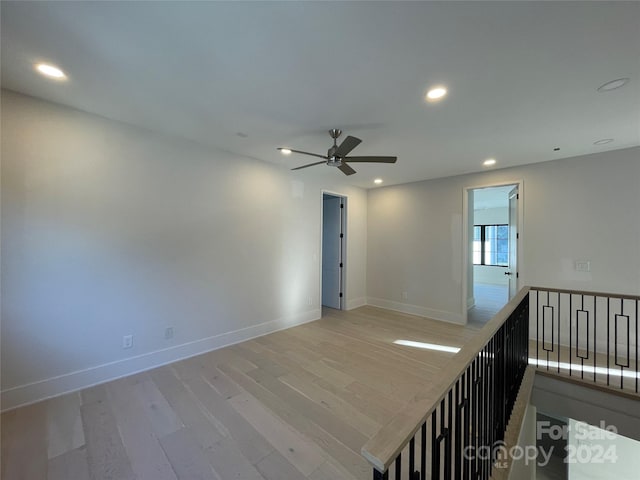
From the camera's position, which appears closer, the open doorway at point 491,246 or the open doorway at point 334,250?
the open doorway at point 334,250

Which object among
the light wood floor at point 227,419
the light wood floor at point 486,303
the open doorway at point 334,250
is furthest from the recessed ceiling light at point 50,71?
the light wood floor at point 486,303

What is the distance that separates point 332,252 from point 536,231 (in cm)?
353

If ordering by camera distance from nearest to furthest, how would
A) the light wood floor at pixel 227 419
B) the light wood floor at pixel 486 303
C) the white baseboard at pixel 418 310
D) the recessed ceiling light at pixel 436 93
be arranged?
the light wood floor at pixel 227 419
the recessed ceiling light at pixel 436 93
the white baseboard at pixel 418 310
the light wood floor at pixel 486 303

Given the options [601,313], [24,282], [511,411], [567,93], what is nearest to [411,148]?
[567,93]

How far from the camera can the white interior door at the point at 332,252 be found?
543 centimetres

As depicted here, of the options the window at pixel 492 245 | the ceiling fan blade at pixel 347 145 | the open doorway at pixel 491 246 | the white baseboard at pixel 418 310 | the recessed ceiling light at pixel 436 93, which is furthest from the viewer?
the window at pixel 492 245

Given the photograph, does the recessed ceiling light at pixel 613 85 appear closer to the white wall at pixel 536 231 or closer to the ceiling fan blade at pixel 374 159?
the ceiling fan blade at pixel 374 159

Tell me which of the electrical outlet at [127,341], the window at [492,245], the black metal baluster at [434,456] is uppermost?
the window at [492,245]

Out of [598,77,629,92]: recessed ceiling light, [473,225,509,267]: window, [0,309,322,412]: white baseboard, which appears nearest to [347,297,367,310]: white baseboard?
[0,309,322,412]: white baseboard

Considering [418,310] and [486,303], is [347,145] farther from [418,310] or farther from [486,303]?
[486,303]

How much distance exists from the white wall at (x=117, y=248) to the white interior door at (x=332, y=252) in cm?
175

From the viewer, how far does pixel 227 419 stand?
2.03m

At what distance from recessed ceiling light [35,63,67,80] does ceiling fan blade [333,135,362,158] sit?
2288 mm

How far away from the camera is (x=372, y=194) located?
18.8 feet
